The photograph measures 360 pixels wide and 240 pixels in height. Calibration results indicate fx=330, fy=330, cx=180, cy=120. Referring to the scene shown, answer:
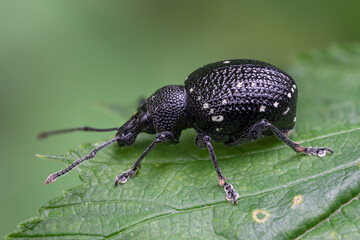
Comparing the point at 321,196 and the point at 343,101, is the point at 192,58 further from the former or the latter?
the point at 321,196

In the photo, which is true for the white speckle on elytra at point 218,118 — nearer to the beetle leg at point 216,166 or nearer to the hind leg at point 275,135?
the beetle leg at point 216,166

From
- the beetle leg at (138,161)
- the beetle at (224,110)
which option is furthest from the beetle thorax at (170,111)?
the beetle leg at (138,161)

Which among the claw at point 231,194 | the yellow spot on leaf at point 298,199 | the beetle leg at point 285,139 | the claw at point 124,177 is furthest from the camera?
the beetle leg at point 285,139

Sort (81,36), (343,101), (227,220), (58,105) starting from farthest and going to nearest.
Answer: (81,36)
(58,105)
(343,101)
(227,220)

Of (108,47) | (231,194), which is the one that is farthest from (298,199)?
(108,47)

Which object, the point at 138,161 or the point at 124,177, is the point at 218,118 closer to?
the point at 138,161

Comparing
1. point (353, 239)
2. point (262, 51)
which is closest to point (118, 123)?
point (353, 239)
